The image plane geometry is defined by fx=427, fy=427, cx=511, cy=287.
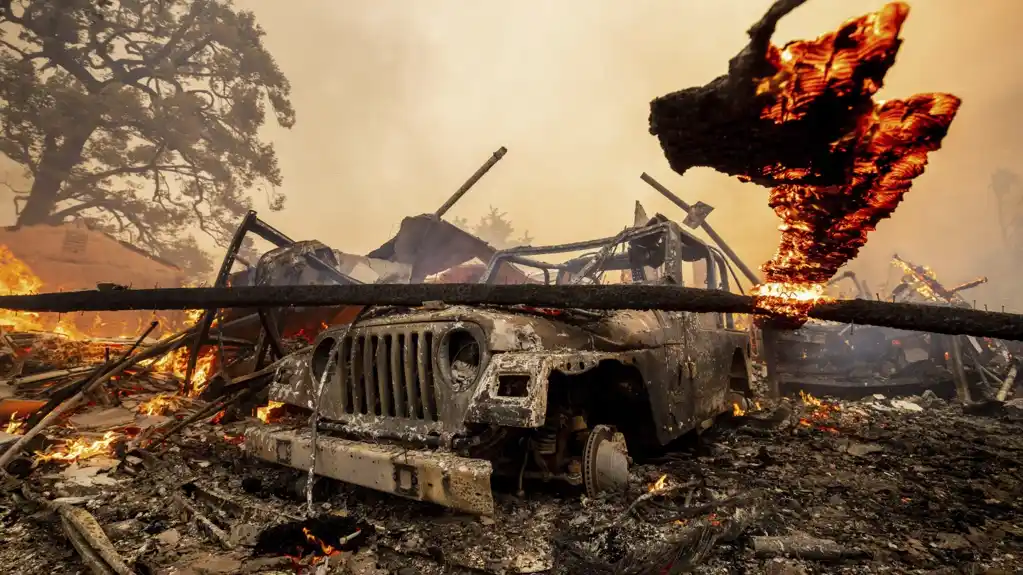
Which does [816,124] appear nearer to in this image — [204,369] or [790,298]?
[790,298]

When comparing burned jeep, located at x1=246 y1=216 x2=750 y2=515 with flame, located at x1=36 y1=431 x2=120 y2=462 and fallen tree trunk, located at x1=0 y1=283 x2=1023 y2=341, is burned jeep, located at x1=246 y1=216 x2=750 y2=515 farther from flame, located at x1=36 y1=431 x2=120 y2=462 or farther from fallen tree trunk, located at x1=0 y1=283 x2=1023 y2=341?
flame, located at x1=36 y1=431 x2=120 y2=462

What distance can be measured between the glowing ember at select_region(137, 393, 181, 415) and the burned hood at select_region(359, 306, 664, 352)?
4.16 m

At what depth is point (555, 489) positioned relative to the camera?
295 centimetres

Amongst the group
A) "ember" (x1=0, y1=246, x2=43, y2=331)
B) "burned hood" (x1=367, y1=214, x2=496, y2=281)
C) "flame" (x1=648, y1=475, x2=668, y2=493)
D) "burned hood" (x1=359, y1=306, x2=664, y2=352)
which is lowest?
"flame" (x1=648, y1=475, x2=668, y2=493)

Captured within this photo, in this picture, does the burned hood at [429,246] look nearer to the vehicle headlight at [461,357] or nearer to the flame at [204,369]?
the flame at [204,369]

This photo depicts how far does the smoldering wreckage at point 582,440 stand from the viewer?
1.60 meters

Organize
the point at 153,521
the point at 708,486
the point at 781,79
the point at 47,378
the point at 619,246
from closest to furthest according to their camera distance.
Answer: the point at 781,79 → the point at 153,521 → the point at 708,486 → the point at 619,246 → the point at 47,378

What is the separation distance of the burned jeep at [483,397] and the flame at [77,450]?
2088 millimetres

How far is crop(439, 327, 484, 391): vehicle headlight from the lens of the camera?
2.48 m

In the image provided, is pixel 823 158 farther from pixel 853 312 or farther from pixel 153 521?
pixel 153 521

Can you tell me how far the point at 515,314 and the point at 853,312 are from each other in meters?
1.81

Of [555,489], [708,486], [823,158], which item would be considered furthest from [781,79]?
[708,486]

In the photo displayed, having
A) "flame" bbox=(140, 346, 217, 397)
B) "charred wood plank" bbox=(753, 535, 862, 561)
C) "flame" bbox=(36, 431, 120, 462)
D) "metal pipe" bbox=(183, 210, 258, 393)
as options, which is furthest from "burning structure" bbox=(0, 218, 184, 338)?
"charred wood plank" bbox=(753, 535, 862, 561)

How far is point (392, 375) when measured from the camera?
2.71 metres
